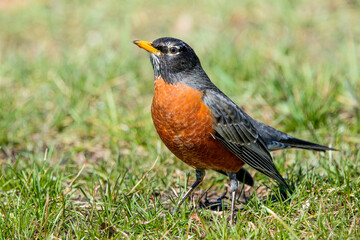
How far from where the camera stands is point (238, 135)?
169 inches

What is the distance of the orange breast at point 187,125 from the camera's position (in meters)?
3.93

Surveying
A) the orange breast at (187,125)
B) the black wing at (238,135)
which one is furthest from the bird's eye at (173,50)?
the black wing at (238,135)

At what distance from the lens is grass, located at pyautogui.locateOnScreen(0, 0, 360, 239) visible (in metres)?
3.67

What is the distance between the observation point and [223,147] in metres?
4.15

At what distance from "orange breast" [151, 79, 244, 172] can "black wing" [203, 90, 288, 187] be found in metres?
0.07

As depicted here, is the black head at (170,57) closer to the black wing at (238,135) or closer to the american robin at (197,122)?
the american robin at (197,122)

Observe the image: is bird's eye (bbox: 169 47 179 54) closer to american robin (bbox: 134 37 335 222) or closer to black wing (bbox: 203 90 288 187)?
american robin (bbox: 134 37 335 222)

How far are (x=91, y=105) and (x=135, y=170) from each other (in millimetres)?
1962

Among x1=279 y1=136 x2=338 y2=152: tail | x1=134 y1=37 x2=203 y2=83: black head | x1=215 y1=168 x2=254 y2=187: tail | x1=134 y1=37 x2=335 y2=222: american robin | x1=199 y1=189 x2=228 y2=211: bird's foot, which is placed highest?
x1=134 y1=37 x2=203 y2=83: black head

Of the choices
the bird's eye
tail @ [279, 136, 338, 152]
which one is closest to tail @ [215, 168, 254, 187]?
tail @ [279, 136, 338, 152]

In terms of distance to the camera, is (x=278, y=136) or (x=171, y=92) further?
(x=278, y=136)

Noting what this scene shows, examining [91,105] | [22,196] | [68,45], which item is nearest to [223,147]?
[22,196]

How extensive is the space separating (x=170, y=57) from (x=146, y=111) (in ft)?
6.91

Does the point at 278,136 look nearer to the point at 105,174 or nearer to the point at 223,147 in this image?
the point at 223,147
